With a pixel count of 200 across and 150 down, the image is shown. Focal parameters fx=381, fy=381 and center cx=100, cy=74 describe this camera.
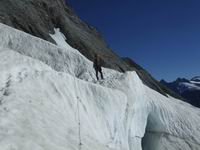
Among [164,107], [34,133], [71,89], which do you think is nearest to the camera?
[34,133]

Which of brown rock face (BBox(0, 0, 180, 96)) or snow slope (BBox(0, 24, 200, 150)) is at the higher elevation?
brown rock face (BBox(0, 0, 180, 96))

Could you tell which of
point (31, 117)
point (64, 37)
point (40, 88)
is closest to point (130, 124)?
point (40, 88)

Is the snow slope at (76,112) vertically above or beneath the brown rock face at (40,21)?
beneath

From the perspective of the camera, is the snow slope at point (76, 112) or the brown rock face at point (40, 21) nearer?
the snow slope at point (76, 112)

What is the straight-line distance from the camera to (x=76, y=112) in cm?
1567

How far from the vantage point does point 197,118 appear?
123 feet

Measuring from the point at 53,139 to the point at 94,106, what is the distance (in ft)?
24.2

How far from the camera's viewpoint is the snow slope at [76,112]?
11.4 m

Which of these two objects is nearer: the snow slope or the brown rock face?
the snow slope

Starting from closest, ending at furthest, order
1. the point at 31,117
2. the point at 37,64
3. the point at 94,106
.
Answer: the point at 31,117 < the point at 94,106 < the point at 37,64

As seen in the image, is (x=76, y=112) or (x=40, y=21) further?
(x=40, y=21)

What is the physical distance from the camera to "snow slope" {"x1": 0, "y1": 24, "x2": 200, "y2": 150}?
11438 mm

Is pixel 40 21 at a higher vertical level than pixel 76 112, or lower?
higher

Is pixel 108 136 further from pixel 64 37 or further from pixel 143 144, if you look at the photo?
pixel 64 37
